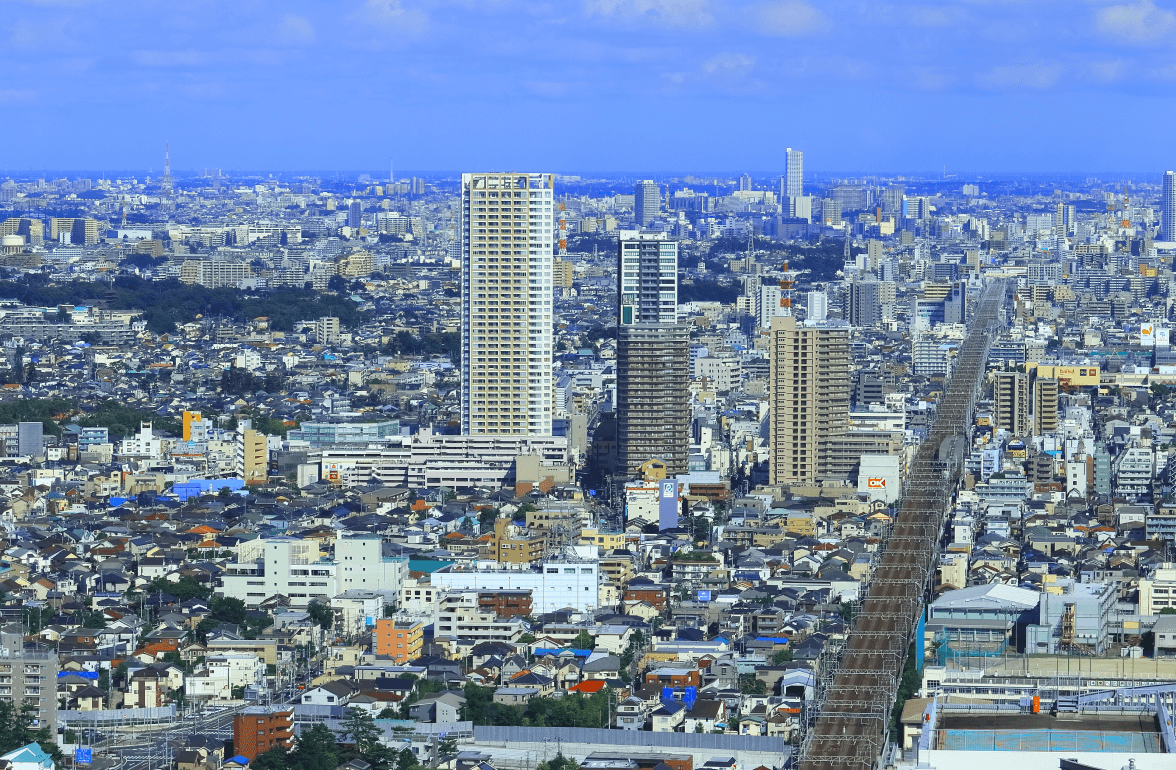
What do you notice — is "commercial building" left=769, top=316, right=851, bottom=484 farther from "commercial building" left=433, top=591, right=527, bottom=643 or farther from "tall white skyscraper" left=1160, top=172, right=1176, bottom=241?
"tall white skyscraper" left=1160, top=172, right=1176, bottom=241

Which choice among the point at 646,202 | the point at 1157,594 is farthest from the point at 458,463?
the point at 646,202

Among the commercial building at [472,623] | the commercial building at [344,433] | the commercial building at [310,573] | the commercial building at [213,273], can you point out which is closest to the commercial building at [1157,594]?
the commercial building at [472,623]

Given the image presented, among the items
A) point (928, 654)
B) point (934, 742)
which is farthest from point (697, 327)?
point (934, 742)

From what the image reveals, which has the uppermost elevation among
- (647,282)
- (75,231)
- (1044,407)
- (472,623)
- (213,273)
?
(75,231)

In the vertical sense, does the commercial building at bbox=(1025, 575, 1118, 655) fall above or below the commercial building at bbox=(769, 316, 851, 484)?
below

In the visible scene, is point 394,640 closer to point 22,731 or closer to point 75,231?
point 22,731

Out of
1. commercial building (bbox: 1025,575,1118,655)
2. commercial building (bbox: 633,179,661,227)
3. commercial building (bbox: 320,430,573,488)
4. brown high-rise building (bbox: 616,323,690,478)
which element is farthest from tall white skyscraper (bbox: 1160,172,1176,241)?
commercial building (bbox: 1025,575,1118,655)

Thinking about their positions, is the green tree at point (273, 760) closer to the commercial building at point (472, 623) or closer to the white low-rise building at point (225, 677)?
the white low-rise building at point (225, 677)
